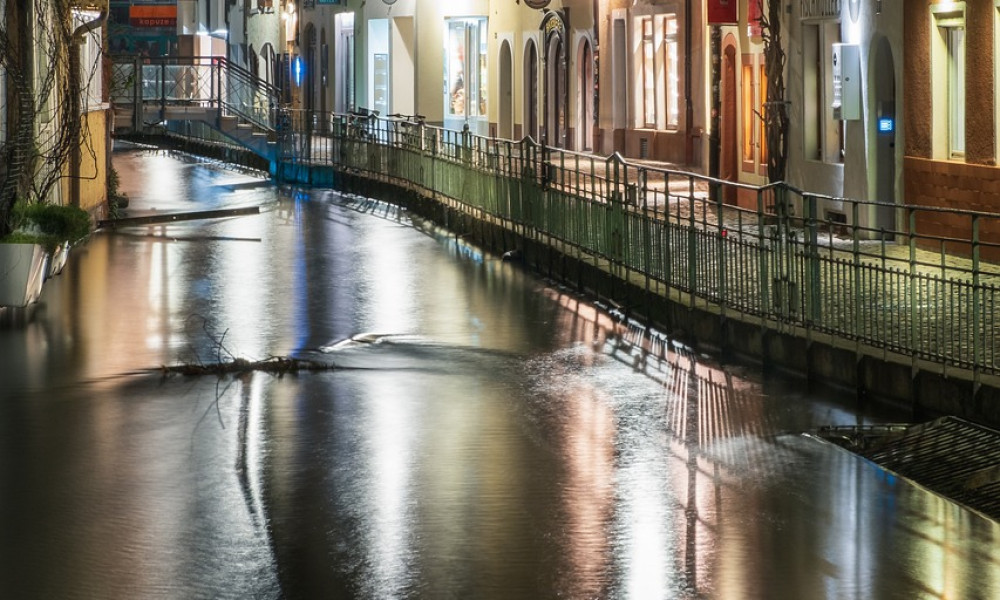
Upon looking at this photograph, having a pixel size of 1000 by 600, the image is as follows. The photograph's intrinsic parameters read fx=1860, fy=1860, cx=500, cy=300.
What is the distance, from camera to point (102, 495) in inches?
372

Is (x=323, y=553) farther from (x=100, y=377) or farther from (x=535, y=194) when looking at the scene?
(x=535, y=194)

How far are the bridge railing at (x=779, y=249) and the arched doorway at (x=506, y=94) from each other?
20.5 m

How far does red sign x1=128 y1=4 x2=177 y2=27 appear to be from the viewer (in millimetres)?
105375

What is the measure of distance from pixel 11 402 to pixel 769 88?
15.1 m

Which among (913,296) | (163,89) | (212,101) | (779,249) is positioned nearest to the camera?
(913,296)

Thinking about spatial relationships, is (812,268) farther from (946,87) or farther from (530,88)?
(530,88)

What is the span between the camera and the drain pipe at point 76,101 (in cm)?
1998

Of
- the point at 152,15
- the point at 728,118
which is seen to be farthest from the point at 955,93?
the point at 152,15

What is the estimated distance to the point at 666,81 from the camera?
36.1m

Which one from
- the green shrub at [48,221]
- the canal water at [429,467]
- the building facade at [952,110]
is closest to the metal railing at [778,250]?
the building facade at [952,110]

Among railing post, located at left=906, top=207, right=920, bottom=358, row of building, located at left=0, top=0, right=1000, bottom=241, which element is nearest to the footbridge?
row of building, located at left=0, top=0, right=1000, bottom=241

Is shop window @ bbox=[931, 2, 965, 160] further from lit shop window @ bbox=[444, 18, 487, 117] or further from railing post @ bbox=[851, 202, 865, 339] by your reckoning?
lit shop window @ bbox=[444, 18, 487, 117]

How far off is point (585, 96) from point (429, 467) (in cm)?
3084

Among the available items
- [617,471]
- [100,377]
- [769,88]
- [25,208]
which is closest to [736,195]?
[769,88]
